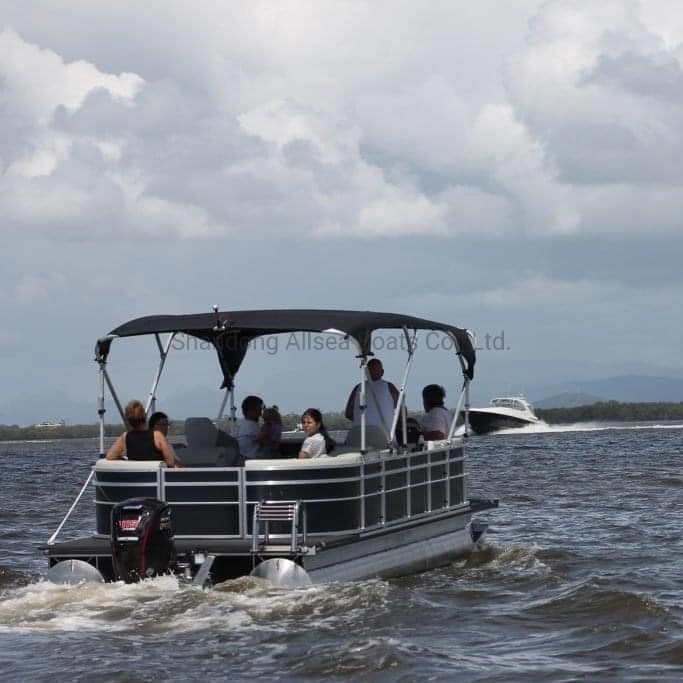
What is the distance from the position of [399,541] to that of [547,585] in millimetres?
1643

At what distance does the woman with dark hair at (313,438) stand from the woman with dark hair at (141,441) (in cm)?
127

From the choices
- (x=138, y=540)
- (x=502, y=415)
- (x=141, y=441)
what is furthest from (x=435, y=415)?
(x=502, y=415)

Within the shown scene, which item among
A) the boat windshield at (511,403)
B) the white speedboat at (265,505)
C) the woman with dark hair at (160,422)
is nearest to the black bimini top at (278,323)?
the white speedboat at (265,505)

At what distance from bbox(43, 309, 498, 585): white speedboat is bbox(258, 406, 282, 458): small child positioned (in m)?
0.33

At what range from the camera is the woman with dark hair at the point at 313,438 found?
1407 cm

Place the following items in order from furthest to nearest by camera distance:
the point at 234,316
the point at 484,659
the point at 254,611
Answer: the point at 234,316 → the point at 254,611 → the point at 484,659

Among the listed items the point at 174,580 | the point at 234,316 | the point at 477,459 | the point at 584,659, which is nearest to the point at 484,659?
the point at 584,659

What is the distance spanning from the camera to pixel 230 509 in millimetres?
13539

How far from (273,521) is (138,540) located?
1.35 m

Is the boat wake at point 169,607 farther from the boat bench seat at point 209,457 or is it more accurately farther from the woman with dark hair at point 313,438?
the boat bench seat at point 209,457

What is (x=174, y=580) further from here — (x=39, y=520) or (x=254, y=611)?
(x=39, y=520)

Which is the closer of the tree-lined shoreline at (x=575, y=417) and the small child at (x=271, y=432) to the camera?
the small child at (x=271, y=432)

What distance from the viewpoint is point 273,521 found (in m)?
13.4

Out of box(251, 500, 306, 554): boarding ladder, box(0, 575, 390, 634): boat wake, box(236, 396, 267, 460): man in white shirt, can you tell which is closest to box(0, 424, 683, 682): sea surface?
box(0, 575, 390, 634): boat wake
